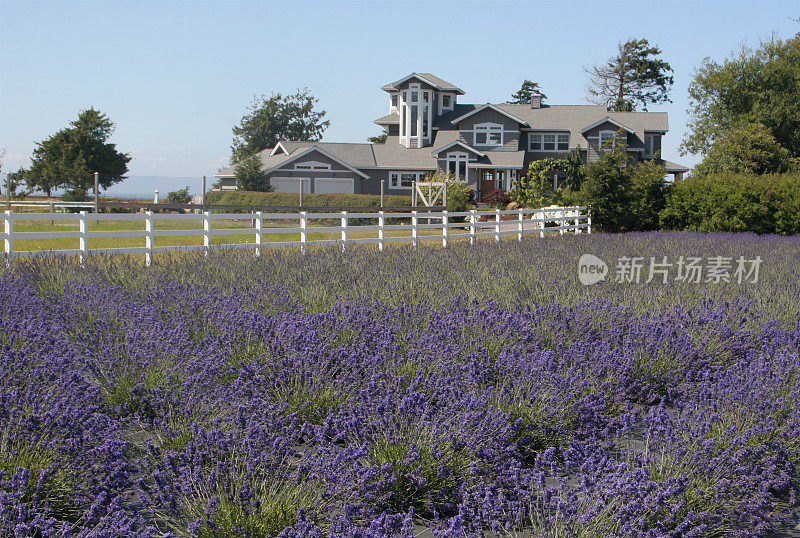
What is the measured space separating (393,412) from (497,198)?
40.6 meters

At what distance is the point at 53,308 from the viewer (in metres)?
7.32

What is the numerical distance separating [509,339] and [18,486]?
13.4 ft

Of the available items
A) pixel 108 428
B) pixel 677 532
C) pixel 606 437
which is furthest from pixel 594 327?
pixel 108 428

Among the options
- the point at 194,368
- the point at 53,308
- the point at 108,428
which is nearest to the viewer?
the point at 108,428

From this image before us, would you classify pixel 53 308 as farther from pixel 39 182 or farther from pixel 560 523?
pixel 39 182

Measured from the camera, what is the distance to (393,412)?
4.54m

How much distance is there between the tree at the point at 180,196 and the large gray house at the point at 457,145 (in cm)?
1000

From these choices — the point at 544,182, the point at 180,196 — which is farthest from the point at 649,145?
the point at 180,196

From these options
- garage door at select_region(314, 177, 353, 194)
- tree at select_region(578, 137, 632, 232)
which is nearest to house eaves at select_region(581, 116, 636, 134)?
garage door at select_region(314, 177, 353, 194)

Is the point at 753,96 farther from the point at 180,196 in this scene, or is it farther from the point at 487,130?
the point at 180,196

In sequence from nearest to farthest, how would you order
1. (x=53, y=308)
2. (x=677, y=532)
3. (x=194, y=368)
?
(x=677, y=532)
(x=194, y=368)
(x=53, y=308)

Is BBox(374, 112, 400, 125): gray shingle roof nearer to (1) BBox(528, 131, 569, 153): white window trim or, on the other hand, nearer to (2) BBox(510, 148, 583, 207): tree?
(1) BBox(528, 131, 569, 153): white window trim

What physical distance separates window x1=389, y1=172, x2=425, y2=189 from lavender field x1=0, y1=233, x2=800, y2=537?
1637 inches

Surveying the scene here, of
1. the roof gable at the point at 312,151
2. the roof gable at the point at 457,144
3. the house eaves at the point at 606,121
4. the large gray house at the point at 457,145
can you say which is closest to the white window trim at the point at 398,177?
the large gray house at the point at 457,145
